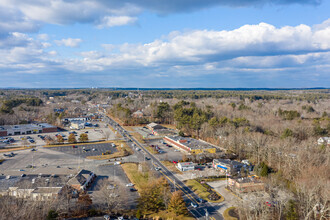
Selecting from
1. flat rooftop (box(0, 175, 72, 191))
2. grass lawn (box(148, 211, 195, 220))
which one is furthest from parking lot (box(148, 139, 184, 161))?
flat rooftop (box(0, 175, 72, 191))

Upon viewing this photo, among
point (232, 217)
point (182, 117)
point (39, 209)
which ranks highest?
point (182, 117)

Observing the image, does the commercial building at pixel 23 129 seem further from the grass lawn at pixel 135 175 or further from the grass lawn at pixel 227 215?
the grass lawn at pixel 227 215

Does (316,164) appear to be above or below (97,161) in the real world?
above

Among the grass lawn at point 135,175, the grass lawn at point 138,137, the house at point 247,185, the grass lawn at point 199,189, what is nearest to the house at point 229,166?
the house at point 247,185

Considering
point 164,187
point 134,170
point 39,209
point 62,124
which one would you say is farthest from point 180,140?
point 62,124

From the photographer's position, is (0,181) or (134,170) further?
(134,170)

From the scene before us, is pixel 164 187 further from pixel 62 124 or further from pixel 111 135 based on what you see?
pixel 62 124

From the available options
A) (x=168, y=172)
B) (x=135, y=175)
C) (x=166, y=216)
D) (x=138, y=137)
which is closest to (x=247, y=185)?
(x=166, y=216)
